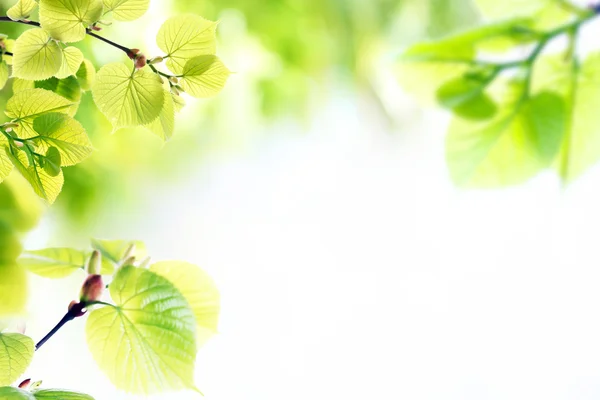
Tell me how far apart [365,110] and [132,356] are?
780mm

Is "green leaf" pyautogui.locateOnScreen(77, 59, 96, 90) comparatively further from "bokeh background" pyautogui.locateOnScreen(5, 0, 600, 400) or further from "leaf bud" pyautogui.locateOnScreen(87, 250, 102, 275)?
"bokeh background" pyautogui.locateOnScreen(5, 0, 600, 400)

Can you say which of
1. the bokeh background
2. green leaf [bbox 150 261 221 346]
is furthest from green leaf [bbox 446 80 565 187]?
the bokeh background

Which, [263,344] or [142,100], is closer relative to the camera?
[142,100]

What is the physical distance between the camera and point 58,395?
12 centimetres

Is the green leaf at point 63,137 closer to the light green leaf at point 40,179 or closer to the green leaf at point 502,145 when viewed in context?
the light green leaf at point 40,179

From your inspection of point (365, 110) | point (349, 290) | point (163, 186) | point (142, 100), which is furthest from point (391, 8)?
point (142, 100)

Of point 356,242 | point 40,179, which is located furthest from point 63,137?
point 356,242

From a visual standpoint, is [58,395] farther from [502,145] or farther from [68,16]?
[502,145]

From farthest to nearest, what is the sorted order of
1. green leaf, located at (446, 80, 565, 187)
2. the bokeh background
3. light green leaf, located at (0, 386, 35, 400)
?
1. the bokeh background
2. green leaf, located at (446, 80, 565, 187)
3. light green leaf, located at (0, 386, 35, 400)

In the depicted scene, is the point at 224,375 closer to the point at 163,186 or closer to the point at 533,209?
the point at 163,186

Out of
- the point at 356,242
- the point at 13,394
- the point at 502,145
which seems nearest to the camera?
the point at 13,394

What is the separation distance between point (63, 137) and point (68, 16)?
1.0 inches

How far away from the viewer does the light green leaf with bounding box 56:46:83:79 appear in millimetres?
124

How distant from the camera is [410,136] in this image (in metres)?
0.95
